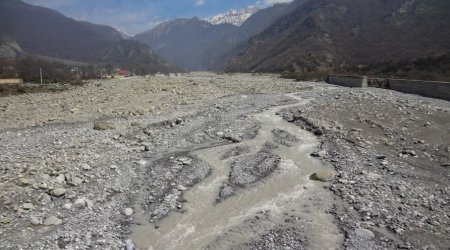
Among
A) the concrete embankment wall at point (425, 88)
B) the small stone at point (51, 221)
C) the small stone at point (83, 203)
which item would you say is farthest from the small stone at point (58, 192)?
the concrete embankment wall at point (425, 88)

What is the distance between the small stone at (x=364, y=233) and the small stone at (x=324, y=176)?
11.8ft

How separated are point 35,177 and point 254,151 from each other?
9.01m

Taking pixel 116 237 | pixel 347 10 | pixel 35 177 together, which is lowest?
pixel 116 237

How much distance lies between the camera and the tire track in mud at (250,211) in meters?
10.4

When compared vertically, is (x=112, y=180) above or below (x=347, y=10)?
below

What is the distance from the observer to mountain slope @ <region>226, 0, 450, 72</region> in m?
94.1

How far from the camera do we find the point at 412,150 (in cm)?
1764

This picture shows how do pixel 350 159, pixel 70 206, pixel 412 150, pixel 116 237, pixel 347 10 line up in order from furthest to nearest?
pixel 347 10, pixel 412 150, pixel 350 159, pixel 70 206, pixel 116 237

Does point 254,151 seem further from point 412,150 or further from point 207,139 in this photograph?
point 412,150

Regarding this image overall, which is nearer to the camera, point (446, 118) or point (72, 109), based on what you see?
point (446, 118)

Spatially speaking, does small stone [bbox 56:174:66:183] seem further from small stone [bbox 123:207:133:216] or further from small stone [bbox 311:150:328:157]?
small stone [bbox 311:150:328:157]

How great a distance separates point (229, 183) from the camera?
14188mm

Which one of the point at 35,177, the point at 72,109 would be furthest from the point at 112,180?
the point at 72,109

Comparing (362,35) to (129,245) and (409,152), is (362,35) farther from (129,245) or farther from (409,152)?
(129,245)
